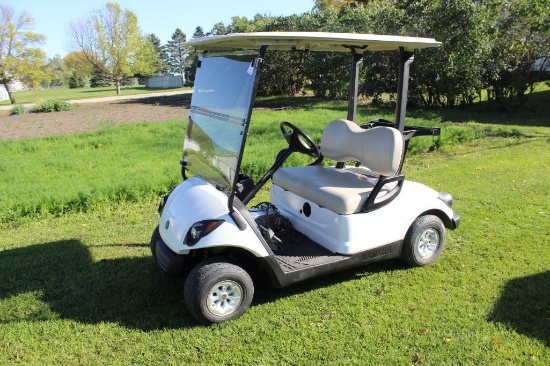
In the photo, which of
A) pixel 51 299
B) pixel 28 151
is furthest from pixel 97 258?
pixel 28 151

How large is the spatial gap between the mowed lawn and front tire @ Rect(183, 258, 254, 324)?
0.09 meters

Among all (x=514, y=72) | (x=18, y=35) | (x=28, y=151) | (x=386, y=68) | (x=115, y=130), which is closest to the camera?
(x=28, y=151)

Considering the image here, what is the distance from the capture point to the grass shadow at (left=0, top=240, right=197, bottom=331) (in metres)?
3.20

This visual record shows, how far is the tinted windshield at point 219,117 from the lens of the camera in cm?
298

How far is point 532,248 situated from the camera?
165 inches

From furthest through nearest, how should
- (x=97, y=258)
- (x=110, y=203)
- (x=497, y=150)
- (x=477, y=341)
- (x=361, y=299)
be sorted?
(x=497, y=150) < (x=110, y=203) < (x=97, y=258) < (x=361, y=299) < (x=477, y=341)

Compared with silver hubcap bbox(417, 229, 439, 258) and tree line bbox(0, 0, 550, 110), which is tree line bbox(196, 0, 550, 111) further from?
silver hubcap bbox(417, 229, 439, 258)

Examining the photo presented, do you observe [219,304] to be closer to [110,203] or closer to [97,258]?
[97,258]

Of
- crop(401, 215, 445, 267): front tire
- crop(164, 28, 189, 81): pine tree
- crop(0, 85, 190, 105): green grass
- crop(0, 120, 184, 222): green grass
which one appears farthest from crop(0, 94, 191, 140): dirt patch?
crop(164, 28, 189, 81): pine tree

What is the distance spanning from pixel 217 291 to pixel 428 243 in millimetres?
1946

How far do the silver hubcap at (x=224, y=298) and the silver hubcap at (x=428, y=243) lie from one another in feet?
5.42

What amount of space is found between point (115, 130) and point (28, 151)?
245 centimetres

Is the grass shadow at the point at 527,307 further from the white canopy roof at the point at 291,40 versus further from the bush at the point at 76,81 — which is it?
the bush at the point at 76,81

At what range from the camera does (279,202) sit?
13.6ft
